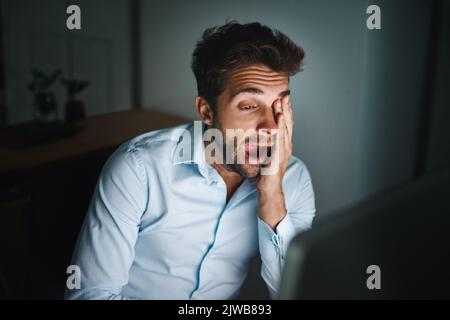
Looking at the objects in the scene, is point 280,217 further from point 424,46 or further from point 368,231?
point 368,231

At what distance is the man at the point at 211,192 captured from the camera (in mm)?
1203

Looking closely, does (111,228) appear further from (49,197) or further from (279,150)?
(279,150)

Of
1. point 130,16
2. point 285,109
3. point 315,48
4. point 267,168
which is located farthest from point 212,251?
point 130,16

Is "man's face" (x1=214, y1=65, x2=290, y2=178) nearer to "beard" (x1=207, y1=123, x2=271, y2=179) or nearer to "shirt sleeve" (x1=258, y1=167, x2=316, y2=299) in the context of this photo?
"beard" (x1=207, y1=123, x2=271, y2=179)

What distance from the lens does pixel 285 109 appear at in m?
1.25

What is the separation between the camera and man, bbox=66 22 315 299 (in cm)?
120

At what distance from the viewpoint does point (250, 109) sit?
3.97 ft

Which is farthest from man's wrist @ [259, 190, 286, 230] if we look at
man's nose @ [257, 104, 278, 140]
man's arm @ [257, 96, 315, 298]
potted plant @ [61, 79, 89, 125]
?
potted plant @ [61, 79, 89, 125]

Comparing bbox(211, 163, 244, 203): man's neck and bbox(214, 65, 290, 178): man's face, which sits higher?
bbox(214, 65, 290, 178): man's face

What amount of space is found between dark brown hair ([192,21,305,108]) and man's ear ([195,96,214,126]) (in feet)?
0.05

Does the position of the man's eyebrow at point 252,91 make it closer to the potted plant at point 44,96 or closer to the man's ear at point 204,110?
the man's ear at point 204,110

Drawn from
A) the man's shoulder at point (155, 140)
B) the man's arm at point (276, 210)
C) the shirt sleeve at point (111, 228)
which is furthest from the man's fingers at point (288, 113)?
the shirt sleeve at point (111, 228)

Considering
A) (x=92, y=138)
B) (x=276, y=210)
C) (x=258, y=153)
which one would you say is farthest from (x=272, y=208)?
(x=92, y=138)

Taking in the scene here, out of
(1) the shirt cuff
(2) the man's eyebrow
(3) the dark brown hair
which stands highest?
(3) the dark brown hair
